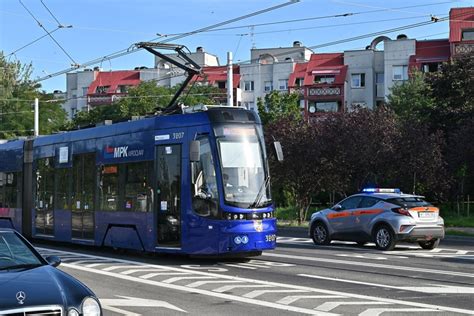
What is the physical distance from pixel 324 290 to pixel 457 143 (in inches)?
954

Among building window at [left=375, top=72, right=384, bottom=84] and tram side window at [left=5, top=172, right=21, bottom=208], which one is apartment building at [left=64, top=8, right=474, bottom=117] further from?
tram side window at [left=5, top=172, right=21, bottom=208]

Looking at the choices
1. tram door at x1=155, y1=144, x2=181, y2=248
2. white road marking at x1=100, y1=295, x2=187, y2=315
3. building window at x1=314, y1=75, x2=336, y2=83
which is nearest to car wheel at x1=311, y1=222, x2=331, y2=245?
tram door at x1=155, y1=144, x2=181, y2=248

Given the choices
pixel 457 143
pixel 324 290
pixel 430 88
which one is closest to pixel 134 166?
pixel 324 290

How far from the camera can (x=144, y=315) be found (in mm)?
9195

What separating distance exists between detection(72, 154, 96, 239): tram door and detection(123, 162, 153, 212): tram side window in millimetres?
1902

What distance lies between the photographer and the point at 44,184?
21.3m

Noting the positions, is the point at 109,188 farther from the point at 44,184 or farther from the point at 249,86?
the point at 249,86

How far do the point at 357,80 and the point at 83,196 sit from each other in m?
58.9

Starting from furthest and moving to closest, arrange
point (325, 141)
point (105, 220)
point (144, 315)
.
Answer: point (325, 141)
point (105, 220)
point (144, 315)

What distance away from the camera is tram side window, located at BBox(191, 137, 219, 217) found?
47.7 feet

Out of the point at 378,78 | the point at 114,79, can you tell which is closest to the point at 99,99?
the point at 114,79

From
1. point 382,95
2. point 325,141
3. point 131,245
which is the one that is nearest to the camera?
point 131,245

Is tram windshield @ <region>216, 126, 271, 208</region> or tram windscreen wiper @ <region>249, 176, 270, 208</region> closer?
tram windshield @ <region>216, 126, 271, 208</region>

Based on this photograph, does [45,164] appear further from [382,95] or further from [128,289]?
[382,95]
